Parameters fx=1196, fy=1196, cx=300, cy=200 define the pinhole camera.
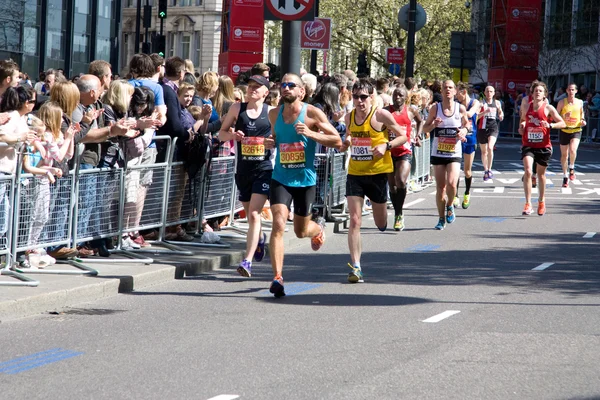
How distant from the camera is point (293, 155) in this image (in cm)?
1023

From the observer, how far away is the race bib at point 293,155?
10.2 metres

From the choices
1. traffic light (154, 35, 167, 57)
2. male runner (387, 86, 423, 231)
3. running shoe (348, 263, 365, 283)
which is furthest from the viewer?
traffic light (154, 35, 167, 57)

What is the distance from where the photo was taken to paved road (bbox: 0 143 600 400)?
6609mm

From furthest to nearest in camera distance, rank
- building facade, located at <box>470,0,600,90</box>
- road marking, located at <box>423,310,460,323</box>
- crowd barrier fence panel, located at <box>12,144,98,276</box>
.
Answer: building facade, located at <box>470,0,600,90</box>
crowd barrier fence panel, located at <box>12,144,98,276</box>
road marking, located at <box>423,310,460,323</box>

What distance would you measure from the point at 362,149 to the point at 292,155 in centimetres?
136

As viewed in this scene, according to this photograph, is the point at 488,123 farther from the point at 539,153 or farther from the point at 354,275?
the point at 354,275

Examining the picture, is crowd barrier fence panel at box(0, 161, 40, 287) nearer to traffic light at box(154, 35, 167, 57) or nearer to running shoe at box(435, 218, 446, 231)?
running shoe at box(435, 218, 446, 231)

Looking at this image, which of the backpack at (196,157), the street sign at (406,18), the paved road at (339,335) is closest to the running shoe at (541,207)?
the paved road at (339,335)

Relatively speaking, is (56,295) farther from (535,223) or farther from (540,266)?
(535,223)

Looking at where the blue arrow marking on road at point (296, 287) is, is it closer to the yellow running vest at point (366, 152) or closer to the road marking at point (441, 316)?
the yellow running vest at point (366, 152)

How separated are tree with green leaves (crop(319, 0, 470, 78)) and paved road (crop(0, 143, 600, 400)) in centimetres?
4556

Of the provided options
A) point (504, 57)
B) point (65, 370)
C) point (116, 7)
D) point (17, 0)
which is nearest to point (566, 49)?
point (504, 57)

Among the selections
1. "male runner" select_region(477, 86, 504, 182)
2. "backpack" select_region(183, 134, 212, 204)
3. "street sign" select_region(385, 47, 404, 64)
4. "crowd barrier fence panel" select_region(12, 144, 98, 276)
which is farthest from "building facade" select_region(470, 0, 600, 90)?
"crowd barrier fence panel" select_region(12, 144, 98, 276)

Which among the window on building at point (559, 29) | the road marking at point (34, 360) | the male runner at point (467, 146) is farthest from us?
the window on building at point (559, 29)
